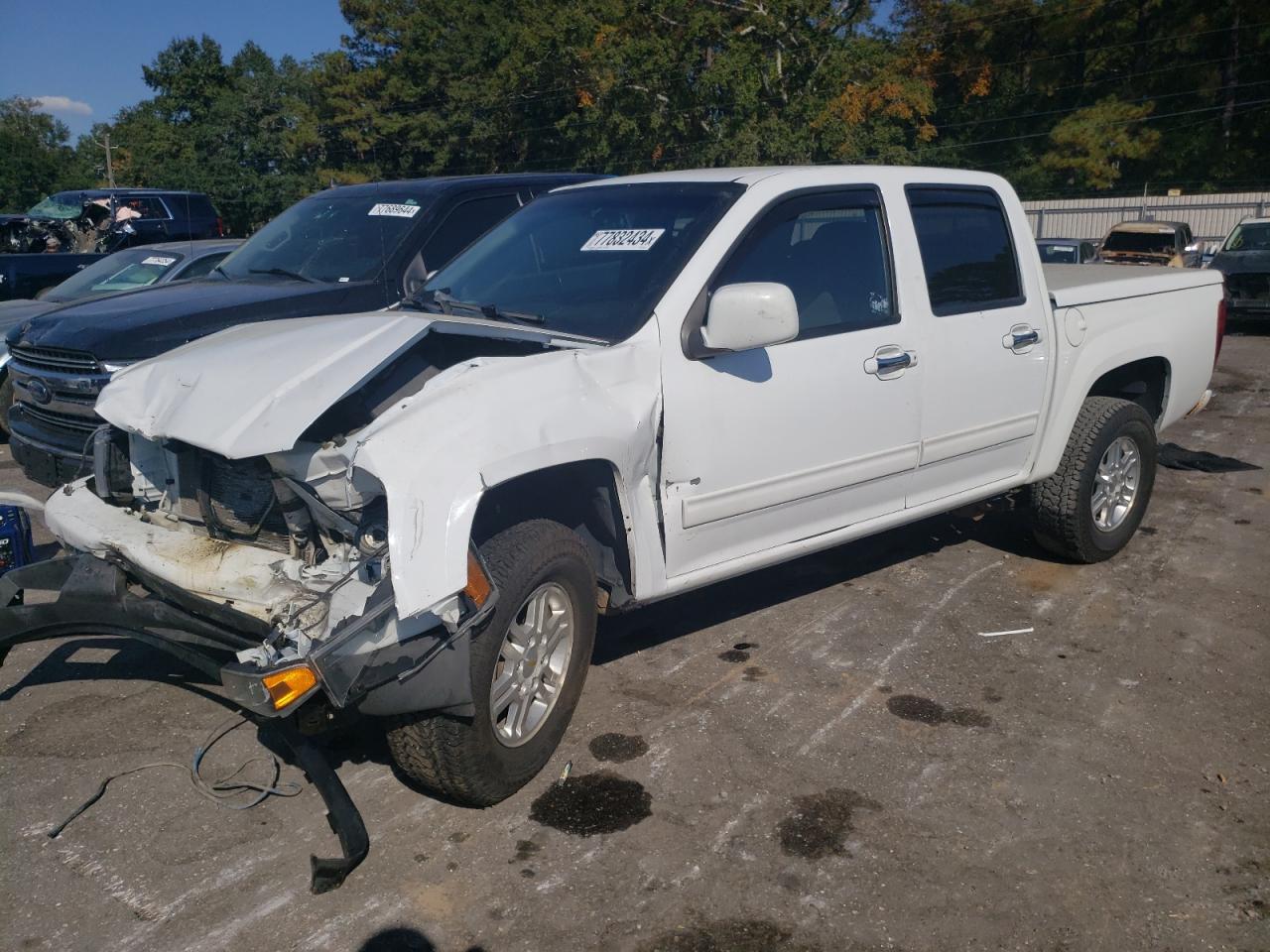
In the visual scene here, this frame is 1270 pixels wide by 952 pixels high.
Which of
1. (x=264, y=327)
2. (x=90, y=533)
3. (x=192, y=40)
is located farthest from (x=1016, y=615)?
(x=192, y=40)

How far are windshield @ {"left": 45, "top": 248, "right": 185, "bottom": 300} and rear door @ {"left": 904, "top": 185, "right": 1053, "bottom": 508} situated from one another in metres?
7.03

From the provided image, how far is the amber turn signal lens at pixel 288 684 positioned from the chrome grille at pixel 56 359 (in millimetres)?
3974

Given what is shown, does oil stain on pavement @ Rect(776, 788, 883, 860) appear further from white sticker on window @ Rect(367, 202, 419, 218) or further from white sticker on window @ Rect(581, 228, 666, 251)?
white sticker on window @ Rect(367, 202, 419, 218)

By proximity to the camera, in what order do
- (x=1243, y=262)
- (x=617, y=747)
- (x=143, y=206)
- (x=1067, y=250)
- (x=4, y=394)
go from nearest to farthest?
(x=617, y=747)
(x=4, y=394)
(x=143, y=206)
(x=1243, y=262)
(x=1067, y=250)

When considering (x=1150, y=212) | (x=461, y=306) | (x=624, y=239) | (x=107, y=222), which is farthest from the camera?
(x=1150, y=212)

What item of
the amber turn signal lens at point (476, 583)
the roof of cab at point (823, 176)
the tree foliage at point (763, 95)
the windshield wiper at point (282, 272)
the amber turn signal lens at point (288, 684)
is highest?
the tree foliage at point (763, 95)

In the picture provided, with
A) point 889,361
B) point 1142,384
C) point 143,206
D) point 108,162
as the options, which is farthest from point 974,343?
point 108,162

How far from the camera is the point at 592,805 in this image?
11.4 feet

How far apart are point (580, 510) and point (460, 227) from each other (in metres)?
Answer: 3.84

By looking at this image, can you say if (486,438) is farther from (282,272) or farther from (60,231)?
(60,231)

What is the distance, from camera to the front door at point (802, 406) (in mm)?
3777

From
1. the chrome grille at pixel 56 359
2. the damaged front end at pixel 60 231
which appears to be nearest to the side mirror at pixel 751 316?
the chrome grille at pixel 56 359

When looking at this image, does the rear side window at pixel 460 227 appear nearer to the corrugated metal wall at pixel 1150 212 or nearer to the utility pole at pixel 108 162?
the corrugated metal wall at pixel 1150 212

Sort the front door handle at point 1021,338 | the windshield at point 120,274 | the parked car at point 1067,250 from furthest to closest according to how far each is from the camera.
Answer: the parked car at point 1067,250 < the windshield at point 120,274 < the front door handle at point 1021,338
